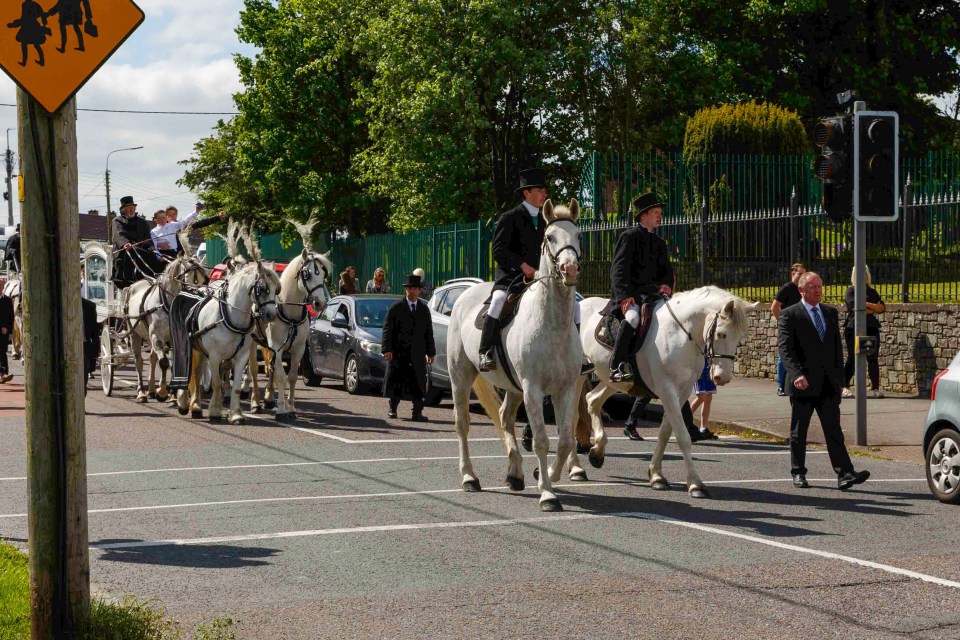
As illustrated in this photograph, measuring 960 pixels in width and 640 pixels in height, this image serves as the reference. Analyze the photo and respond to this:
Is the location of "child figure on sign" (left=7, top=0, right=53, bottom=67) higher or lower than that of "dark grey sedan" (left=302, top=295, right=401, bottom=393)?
higher

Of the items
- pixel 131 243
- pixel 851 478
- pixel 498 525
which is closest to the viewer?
pixel 498 525

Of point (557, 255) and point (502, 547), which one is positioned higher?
point (557, 255)

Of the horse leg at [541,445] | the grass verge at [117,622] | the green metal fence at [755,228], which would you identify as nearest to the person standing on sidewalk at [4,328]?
the green metal fence at [755,228]

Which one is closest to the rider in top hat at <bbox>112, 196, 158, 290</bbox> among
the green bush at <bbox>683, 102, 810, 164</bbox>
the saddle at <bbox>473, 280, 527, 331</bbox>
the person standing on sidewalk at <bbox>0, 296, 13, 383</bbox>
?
the person standing on sidewalk at <bbox>0, 296, 13, 383</bbox>

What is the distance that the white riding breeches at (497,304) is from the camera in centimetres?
1076

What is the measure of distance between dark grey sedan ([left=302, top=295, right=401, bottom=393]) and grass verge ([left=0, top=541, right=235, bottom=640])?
1452cm

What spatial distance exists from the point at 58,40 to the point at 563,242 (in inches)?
203

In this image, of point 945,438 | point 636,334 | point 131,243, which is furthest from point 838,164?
point 131,243

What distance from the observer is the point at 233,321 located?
676 inches

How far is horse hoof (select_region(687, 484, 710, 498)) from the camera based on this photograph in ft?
35.0

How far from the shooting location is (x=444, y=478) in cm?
1180

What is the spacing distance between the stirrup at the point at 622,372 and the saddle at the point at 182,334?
7732mm

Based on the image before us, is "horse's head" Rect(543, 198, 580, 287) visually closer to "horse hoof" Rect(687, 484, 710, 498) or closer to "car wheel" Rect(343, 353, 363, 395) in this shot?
"horse hoof" Rect(687, 484, 710, 498)

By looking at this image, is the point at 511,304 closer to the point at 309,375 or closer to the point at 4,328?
the point at 309,375
